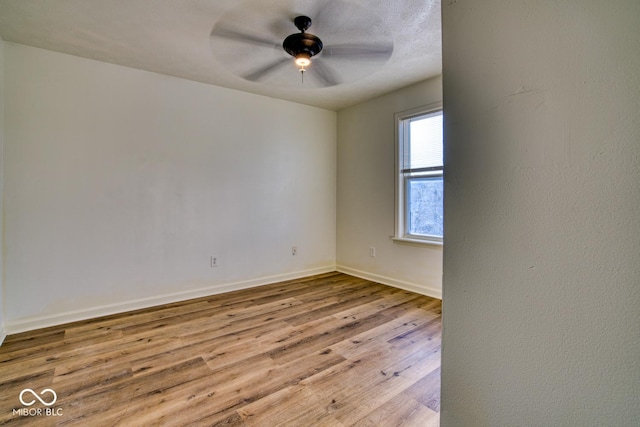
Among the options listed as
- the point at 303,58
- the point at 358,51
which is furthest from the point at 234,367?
the point at 358,51

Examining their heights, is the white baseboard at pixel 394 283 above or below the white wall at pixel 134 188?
below

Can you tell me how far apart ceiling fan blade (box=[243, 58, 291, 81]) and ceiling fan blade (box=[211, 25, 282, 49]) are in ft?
0.42

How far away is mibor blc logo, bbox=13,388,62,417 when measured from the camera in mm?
1572

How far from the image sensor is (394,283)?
3.83m

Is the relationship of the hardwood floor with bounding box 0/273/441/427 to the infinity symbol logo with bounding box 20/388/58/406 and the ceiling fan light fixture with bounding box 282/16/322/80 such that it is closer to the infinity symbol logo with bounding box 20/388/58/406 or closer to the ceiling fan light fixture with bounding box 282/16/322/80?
the infinity symbol logo with bounding box 20/388/58/406

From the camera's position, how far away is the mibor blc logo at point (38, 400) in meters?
1.57

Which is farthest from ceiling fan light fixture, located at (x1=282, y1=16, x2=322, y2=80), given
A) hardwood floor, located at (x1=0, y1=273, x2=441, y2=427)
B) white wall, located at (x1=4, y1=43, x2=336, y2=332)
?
hardwood floor, located at (x1=0, y1=273, x2=441, y2=427)

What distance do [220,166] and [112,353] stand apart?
210 centimetres

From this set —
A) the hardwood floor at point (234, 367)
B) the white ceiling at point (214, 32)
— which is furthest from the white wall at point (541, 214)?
the white ceiling at point (214, 32)

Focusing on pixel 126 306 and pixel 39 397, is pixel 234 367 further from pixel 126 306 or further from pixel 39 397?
pixel 126 306

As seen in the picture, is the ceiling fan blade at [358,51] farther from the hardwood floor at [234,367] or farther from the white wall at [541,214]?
the hardwood floor at [234,367]

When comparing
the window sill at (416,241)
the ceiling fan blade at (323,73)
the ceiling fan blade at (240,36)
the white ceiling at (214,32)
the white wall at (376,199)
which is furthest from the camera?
the white wall at (376,199)

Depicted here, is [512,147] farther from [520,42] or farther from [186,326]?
[186,326]

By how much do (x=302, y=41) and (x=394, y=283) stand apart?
9.53 feet
